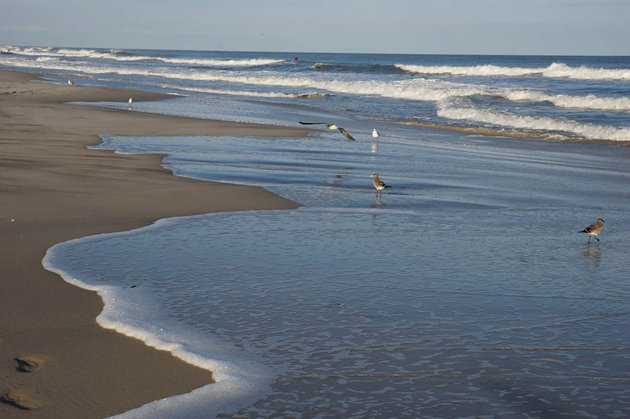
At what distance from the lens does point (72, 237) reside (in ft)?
21.9

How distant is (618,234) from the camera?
7.78 metres

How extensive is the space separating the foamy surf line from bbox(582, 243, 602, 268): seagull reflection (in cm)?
365

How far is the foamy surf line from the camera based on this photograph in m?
3.60

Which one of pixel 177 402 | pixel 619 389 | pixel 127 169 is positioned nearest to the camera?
pixel 177 402

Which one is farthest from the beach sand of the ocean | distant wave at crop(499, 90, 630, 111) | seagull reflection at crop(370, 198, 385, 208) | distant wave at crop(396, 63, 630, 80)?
distant wave at crop(396, 63, 630, 80)

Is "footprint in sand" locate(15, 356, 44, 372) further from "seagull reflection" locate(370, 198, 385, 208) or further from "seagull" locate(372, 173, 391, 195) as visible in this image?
"seagull" locate(372, 173, 391, 195)

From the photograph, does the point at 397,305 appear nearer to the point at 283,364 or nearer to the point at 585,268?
the point at 283,364

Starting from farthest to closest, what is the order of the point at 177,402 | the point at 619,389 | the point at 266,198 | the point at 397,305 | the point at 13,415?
the point at 266,198
the point at 397,305
the point at 619,389
the point at 177,402
the point at 13,415

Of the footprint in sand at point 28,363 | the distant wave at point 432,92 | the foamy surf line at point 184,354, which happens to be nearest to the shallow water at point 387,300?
the foamy surf line at point 184,354

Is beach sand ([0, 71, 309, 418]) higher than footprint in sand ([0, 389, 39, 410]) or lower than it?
higher

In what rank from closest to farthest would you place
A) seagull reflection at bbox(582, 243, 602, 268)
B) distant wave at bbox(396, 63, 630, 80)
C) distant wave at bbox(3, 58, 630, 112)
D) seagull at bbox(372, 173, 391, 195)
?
seagull reflection at bbox(582, 243, 602, 268) → seagull at bbox(372, 173, 391, 195) → distant wave at bbox(3, 58, 630, 112) → distant wave at bbox(396, 63, 630, 80)

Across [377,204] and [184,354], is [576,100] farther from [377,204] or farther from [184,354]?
[184,354]

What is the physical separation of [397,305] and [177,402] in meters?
1.97

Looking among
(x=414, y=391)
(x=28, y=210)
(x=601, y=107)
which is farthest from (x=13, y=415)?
(x=601, y=107)
